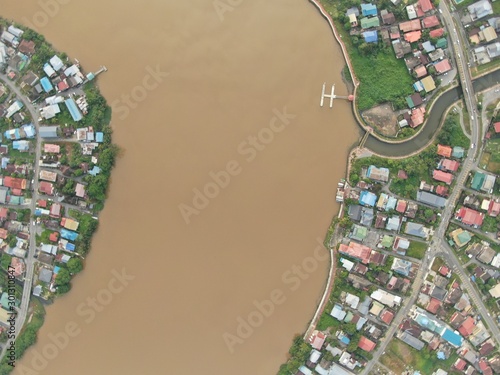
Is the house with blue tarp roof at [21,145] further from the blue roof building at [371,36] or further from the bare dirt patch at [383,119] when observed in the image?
the blue roof building at [371,36]

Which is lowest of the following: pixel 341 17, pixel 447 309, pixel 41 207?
pixel 41 207

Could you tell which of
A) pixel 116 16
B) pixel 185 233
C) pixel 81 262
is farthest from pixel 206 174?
pixel 116 16

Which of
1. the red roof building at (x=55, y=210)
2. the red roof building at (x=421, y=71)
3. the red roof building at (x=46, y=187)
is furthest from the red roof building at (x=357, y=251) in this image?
the red roof building at (x=46, y=187)

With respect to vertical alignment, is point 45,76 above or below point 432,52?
below

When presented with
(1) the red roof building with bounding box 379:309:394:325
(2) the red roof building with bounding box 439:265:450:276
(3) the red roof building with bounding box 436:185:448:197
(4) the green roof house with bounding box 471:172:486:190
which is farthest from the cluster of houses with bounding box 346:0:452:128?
(1) the red roof building with bounding box 379:309:394:325

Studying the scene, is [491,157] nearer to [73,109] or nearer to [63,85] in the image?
[73,109]

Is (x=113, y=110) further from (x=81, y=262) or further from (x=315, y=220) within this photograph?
(x=315, y=220)

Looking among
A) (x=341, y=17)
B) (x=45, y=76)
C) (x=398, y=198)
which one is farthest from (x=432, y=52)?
(x=45, y=76)

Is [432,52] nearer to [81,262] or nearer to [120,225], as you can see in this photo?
[120,225]
